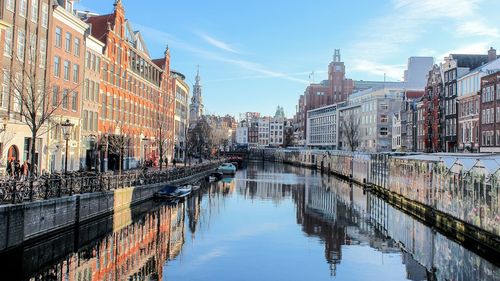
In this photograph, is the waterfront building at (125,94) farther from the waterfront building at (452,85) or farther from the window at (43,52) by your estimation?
the waterfront building at (452,85)

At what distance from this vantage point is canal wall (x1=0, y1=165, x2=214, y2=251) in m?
22.4

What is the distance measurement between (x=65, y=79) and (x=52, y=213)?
25718mm

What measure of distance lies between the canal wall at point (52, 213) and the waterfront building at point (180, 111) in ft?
224

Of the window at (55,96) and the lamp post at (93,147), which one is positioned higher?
the window at (55,96)

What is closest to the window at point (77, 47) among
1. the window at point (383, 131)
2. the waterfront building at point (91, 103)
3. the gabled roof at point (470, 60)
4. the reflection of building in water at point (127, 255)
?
the waterfront building at point (91, 103)

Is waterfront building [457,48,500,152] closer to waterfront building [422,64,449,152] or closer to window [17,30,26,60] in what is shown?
waterfront building [422,64,449,152]

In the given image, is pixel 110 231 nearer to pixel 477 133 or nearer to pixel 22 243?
pixel 22 243

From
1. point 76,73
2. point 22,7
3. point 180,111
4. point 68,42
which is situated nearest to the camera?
point 22,7

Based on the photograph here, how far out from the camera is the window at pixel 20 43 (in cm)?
3994

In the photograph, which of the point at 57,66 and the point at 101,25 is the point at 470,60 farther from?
the point at 57,66

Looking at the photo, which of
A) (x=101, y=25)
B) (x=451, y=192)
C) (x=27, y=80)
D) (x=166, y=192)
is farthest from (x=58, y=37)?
(x=451, y=192)

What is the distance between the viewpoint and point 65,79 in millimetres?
49406

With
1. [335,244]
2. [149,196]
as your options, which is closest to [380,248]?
[335,244]

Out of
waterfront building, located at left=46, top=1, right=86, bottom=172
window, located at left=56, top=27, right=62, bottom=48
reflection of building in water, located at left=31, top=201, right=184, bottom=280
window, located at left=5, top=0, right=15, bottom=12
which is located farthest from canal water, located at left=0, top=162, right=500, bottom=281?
window, located at left=5, top=0, right=15, bottom=12
